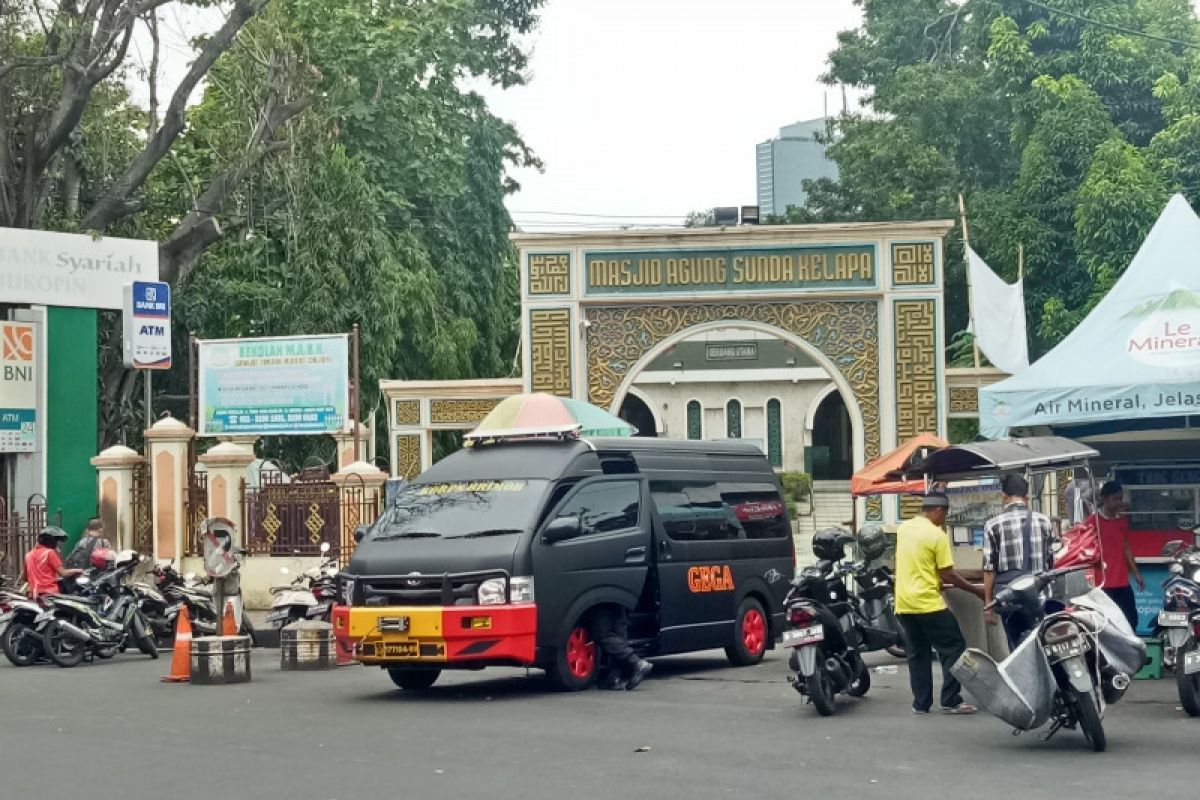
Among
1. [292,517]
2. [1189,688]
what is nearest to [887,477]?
[292,517]

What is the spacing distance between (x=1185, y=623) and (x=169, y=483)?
588 inches

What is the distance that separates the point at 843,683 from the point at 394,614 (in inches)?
136

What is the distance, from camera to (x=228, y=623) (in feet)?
59.9

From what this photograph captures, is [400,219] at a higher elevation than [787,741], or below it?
higher

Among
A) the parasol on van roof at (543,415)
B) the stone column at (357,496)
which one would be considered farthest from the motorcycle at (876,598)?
the stone column at (357,496)

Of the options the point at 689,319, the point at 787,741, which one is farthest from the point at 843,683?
the point at 689,319

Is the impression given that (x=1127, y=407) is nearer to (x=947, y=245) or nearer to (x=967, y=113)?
(x=947, y=245)

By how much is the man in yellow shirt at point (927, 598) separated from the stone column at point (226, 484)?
41.8 ft

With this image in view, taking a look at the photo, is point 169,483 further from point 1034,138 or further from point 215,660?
point 1034,138

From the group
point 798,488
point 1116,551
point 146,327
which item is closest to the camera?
point 1116,551

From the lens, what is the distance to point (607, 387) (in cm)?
2545

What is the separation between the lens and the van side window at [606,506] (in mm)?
14117

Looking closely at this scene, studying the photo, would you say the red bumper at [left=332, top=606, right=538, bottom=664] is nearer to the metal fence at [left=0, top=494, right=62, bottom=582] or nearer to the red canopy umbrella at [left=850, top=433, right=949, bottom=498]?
the red canopy umbrella at [left=850, top=433, right=949, bottom=498]

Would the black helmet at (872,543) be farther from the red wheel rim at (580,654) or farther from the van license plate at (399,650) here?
the van license plate at (399,650)
